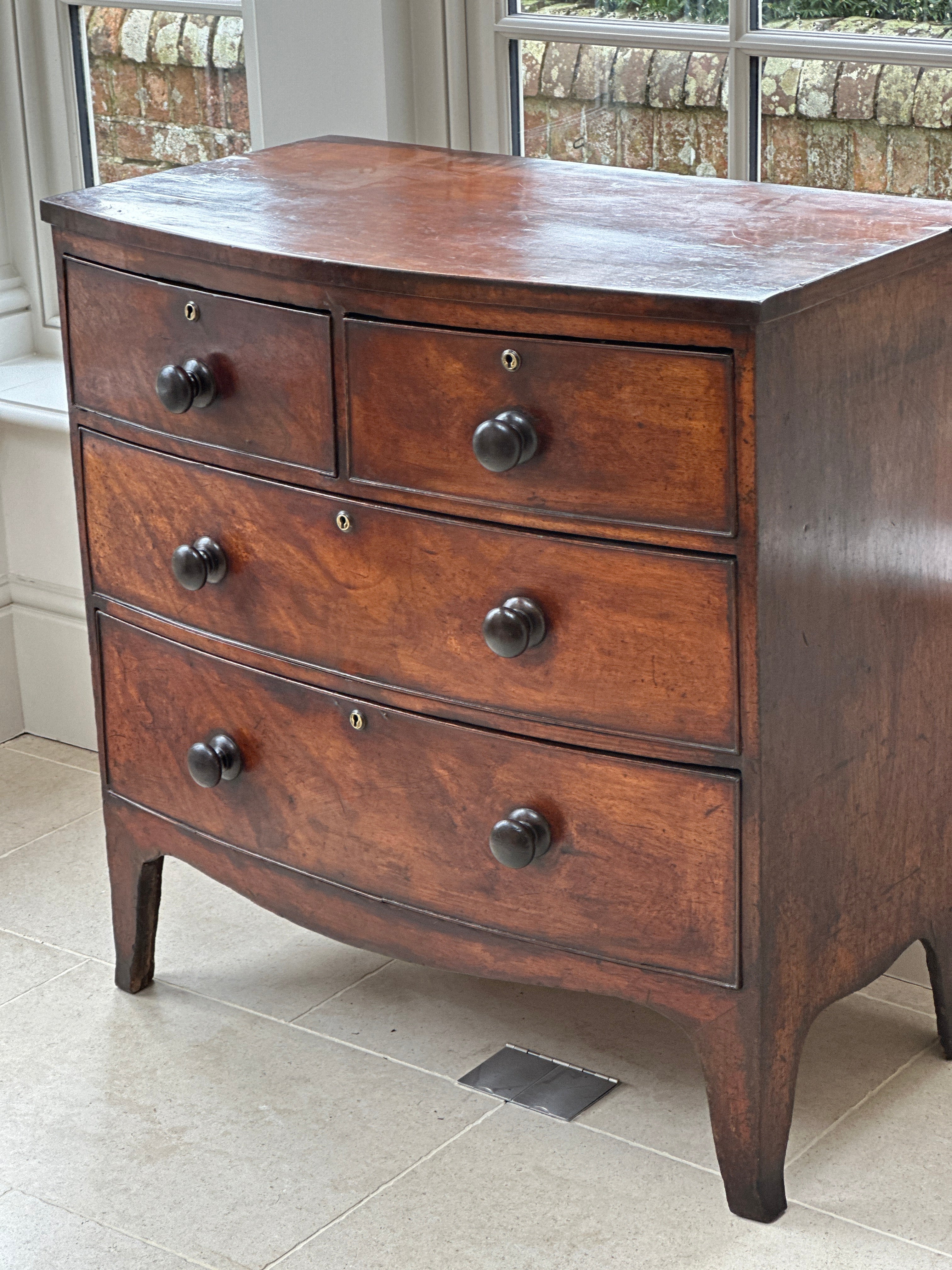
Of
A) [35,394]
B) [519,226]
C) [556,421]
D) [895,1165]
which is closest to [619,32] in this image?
[519,226]

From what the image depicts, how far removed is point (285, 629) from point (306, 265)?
42 cm

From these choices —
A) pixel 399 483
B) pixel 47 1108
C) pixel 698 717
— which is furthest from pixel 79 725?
pixel 698 717

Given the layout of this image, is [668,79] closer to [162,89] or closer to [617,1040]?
[162,89]

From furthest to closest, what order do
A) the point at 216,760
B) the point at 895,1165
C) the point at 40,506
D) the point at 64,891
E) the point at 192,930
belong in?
the point at 40,506 → the point at 64,891 → the point at 192,930 → the point at 216,760 → the point at 895,1165

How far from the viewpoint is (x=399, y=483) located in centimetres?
185

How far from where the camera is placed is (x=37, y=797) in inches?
118

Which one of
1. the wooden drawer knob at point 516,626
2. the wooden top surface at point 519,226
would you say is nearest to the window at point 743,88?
the wooden top surface at point 519,226

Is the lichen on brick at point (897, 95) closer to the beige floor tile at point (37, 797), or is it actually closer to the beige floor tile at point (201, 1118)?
the beige floor tile at point (201, 1118)

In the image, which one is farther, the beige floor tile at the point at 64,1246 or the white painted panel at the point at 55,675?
the white painted panel at the point at 55,675

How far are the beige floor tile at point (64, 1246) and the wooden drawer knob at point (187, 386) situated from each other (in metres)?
0.89

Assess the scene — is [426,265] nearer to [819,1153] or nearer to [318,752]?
[318,752]

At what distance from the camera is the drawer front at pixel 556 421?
166 centimetres

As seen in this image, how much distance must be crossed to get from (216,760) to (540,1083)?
1.82 feet

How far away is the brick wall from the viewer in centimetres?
221
